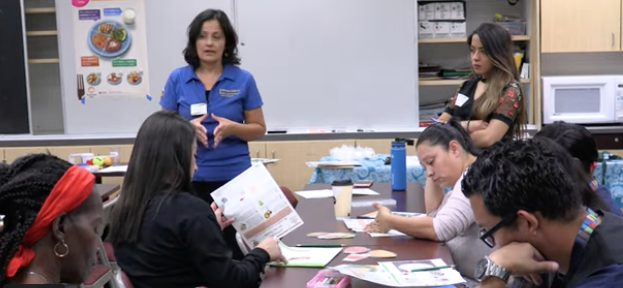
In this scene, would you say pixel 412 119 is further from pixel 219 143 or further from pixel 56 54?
pixel 56 54

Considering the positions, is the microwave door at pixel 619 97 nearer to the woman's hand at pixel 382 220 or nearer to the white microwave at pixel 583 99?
the white microwave at pixel 583 99

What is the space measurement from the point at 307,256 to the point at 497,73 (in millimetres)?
1602

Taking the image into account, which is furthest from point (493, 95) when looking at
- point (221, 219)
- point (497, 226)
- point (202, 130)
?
point (497, 226)

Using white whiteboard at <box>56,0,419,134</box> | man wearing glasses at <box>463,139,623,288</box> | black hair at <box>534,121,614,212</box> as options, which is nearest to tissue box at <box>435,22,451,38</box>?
white whiteboard at <box>56,0,419,134</box>

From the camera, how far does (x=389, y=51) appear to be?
5.48 metres

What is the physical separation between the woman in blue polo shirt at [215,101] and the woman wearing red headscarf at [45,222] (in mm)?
1839

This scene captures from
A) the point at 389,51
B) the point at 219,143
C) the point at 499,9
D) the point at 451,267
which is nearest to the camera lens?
the point at 451,267

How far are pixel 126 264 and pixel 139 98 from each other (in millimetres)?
3979

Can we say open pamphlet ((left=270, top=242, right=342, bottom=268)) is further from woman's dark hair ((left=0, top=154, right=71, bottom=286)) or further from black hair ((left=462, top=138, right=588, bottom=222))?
woman's dark hair ((left=0, top=154, right=71, bottom=286))

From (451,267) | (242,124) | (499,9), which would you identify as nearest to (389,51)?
(499,9)

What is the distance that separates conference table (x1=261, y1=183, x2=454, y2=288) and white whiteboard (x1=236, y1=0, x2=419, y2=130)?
2526 millimetres

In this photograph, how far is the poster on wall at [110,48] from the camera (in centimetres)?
560

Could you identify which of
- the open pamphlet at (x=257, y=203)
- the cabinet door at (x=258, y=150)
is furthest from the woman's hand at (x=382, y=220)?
the cabinet door at (x=258, y=150)

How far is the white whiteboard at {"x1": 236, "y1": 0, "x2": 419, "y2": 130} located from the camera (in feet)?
17.9
